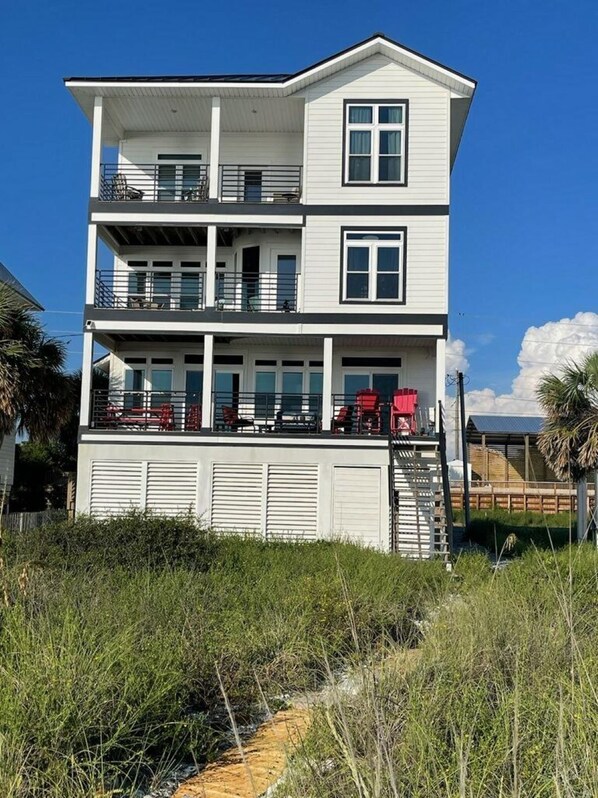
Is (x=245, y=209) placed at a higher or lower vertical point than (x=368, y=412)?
higher

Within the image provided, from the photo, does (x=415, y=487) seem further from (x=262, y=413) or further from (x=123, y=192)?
(x=123, y=192)

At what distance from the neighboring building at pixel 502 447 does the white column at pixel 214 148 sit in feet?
90.7

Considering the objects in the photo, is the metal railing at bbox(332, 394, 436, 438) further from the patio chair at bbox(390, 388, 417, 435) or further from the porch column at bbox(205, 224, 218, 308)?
the porch column at bbox(205, 224, 218, 308)

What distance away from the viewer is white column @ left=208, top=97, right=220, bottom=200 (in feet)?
64.5

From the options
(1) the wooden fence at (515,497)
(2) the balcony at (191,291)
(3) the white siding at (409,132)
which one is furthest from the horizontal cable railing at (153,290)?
(1) the wooden fence at (515,497)

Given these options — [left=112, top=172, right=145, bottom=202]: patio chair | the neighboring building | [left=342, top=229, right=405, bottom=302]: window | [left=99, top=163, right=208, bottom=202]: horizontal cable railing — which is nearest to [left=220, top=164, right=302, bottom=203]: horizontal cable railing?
[left=99, top=163, right=208, bottom=202]: horizontal cable railing

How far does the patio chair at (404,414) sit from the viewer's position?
A: 19.3m

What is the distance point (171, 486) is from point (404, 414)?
19.7 ft

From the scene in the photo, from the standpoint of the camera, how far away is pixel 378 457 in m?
18.5

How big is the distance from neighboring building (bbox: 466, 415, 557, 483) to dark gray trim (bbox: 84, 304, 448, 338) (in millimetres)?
25663

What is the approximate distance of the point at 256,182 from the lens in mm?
21453

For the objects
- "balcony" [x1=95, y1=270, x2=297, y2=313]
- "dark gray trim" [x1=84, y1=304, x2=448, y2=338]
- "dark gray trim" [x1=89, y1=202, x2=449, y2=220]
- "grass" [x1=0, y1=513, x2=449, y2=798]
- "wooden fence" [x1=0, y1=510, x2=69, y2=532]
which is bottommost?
"wooden fence" [x1=0, y1=510, x2=69, y2=532]

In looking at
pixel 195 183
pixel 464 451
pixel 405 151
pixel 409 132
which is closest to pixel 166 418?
pixel 195 183

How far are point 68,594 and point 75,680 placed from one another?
2.69 metres
